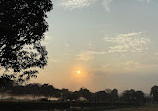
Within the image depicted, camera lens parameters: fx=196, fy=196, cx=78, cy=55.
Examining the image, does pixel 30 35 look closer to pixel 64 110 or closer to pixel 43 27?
pixel 43 27

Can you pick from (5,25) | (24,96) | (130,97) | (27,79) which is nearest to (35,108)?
(27,79)

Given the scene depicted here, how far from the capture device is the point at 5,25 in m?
12.2

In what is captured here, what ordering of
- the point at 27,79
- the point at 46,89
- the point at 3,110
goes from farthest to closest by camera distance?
1. the point at 46,89
2. the point at 3,110
3. the point at 27,79

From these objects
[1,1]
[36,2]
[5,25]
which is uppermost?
[36,2]

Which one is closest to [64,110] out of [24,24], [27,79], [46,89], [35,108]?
[35,108]

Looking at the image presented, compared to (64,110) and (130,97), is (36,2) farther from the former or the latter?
(130,97)

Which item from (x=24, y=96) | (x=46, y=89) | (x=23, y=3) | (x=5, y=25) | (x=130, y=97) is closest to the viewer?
(x=5, y=25)

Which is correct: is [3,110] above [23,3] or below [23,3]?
below

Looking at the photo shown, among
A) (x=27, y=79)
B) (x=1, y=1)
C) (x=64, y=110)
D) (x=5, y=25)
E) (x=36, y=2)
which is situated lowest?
(x=64, y=110)

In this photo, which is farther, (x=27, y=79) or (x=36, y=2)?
(x=27, y=79)

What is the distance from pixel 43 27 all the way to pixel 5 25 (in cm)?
358

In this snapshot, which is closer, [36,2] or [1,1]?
[1,1]

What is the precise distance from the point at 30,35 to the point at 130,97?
154 meters

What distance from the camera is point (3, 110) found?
34.6m
